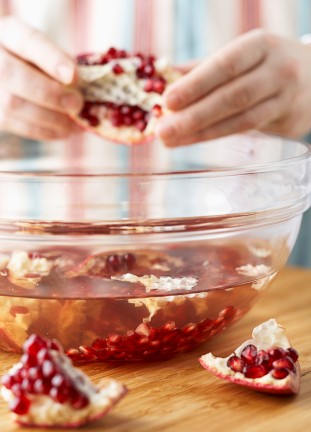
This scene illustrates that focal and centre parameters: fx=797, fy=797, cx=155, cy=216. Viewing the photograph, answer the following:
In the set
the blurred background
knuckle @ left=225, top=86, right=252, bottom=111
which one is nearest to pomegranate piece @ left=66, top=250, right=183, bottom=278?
knuckle @ left=225, top=86, right=252, bottom=111

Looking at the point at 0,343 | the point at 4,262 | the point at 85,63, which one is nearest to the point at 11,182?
the point at 4,262

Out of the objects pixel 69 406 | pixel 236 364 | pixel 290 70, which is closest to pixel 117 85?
pixel 290 70

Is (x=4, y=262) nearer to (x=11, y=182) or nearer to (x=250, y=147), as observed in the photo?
(x=11, y=182)

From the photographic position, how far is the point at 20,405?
0.93 m

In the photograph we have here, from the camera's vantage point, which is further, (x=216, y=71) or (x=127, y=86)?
(x=127, y=86)

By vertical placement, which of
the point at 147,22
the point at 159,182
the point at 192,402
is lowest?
the point at 192,402

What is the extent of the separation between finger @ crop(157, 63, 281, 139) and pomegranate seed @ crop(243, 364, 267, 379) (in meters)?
0.54

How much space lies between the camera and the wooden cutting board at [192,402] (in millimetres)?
970

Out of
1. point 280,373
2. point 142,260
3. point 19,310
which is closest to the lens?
point 280,373

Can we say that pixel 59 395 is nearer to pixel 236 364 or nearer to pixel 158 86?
pixel 236 364

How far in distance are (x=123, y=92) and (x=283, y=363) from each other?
755mm

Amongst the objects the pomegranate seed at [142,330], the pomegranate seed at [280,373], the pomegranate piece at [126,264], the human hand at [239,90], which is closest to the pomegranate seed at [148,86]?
the human hand at [239,90]

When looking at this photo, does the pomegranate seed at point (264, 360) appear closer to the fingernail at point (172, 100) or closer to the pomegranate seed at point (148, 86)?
the fingernail at point (172, 100)

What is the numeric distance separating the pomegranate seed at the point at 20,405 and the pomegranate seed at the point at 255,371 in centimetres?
30
